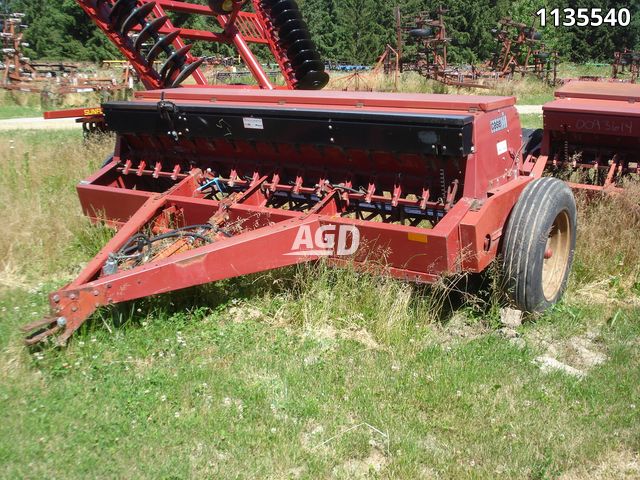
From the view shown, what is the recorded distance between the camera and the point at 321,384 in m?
3.49

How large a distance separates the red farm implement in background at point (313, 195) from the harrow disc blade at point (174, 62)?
2.10m

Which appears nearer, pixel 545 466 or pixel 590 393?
pixel 545 466

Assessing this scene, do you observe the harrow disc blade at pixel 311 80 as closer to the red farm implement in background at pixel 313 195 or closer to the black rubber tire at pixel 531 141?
the black rubber tire at pixel 531 141

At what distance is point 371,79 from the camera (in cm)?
2289

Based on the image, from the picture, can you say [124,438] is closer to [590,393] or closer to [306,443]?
[306,443]

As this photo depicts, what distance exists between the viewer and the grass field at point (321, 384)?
2.91m

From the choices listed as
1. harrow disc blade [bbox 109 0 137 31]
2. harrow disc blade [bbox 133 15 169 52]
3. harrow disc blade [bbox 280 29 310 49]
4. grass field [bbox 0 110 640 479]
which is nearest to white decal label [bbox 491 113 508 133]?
grass field [bbox 0 110 640 479]

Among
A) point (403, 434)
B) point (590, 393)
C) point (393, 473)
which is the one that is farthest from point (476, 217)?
point (393, 473)

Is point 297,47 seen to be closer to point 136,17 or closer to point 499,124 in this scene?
point 136,17

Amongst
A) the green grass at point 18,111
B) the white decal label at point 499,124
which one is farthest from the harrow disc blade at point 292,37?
the green grass at point 18,111

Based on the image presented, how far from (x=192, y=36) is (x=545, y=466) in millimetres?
7236

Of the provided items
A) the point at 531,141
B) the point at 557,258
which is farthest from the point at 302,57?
the point at 557,258

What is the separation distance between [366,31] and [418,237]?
58972mm

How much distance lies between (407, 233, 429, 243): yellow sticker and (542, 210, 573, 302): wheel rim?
1.32 m
